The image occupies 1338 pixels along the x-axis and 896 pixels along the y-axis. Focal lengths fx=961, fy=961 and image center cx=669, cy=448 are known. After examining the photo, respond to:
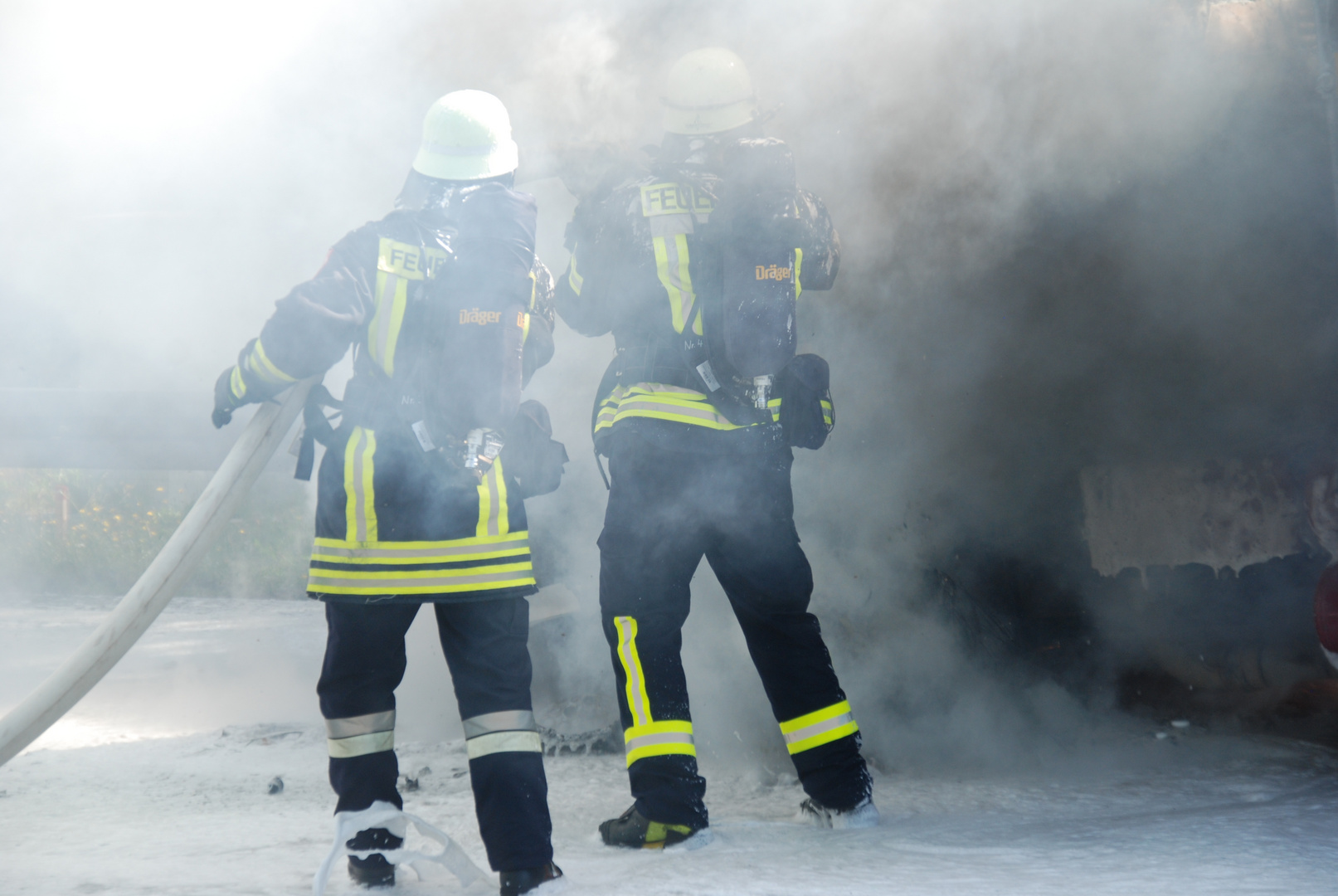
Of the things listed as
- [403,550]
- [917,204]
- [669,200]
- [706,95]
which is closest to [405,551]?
[403,550]

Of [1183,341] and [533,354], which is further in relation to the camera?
[1183,341]

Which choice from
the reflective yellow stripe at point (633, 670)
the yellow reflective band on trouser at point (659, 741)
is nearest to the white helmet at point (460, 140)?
the reflective yellow stripe at point (633, 670)

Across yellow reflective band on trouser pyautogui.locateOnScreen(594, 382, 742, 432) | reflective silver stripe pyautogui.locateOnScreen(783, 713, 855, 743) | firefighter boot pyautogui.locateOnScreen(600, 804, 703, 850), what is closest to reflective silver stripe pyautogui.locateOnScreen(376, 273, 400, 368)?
yellow reflective band on trouser pyautogui.locateOnScreen(594, 382, 742, 432)

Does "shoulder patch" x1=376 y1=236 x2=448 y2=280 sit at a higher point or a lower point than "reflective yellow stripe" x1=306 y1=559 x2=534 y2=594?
higher

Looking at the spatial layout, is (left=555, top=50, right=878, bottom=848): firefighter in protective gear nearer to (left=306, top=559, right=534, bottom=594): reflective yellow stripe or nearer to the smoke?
(left=306, top=559, right=534, bottom=594): reflective yellow stripe

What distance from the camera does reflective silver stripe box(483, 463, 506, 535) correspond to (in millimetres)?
1818

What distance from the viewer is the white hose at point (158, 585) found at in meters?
1.81

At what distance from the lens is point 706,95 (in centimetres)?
222

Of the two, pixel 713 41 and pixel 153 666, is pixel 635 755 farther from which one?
pixel 153 666

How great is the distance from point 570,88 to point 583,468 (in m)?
1.25

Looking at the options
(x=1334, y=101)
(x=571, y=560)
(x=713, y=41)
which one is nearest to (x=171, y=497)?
(x=571, y=560)

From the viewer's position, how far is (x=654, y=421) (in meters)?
2.10

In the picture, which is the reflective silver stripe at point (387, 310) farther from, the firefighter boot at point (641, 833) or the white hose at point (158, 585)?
the firefighter boot at point (641, 833)

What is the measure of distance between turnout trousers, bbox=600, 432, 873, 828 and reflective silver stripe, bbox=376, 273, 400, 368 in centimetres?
56
